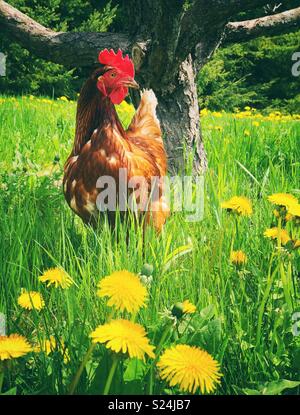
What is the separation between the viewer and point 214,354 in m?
1.02

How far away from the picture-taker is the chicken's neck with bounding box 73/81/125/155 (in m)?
1.84

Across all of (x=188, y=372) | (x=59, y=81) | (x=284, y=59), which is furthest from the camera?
(x=284, y=59)

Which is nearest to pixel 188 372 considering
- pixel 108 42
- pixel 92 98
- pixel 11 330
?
pixel 11 330

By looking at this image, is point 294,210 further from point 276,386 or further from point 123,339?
point 123,339

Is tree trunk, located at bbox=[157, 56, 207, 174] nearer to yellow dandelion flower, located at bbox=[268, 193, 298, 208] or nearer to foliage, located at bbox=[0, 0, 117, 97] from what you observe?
yellow dandelion flower, located at bbox=[268, 193, 298, 208]

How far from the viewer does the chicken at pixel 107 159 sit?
1748mm

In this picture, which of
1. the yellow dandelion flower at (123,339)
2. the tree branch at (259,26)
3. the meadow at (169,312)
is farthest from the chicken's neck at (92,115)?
the tree branch at (259,26)

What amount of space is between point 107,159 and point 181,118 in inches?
41.4

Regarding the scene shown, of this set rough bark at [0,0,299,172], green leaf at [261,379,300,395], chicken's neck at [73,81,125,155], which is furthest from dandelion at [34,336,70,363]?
rough bark at [0,0,299,172]

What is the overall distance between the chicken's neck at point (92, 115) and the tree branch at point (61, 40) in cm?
73

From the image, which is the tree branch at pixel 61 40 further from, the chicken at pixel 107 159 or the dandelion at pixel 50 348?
the dandelion at pixel 50 348

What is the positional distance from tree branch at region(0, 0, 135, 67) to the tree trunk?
0.33 metres

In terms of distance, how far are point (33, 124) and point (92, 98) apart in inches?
91.3
